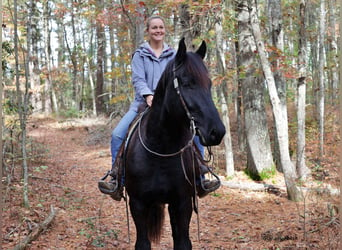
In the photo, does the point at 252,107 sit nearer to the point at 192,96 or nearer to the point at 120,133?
the point at 120,133

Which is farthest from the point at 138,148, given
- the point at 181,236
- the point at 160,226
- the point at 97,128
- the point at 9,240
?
the point at 97,128

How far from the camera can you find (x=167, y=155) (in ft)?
11.8

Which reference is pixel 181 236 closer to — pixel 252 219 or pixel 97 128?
pixel 252 219

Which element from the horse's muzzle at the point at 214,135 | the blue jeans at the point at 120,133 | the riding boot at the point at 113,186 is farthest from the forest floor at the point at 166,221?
the horse's muzzle at the point at 214,135

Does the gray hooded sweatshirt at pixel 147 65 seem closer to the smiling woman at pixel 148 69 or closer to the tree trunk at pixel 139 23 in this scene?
the smiling woman at pixel 148 69

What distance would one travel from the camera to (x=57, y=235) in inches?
231

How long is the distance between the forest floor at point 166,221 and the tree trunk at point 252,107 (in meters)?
0.65

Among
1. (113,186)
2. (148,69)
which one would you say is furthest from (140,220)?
(148,69)

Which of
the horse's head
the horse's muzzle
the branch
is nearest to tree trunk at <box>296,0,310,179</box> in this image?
the branch

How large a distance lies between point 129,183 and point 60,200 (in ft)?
14.4

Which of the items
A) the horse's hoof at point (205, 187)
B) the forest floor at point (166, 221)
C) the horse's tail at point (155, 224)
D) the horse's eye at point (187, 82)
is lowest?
the forest floor at point (166, 221)

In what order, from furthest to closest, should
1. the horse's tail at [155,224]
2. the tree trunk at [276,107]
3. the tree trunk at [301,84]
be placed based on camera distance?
the tree trunk at [301,84]
the tree trunk at [276,107]
the horse's tail at [155,224]

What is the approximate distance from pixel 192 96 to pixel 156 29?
1.68m

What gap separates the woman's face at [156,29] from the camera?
4.18 metres
